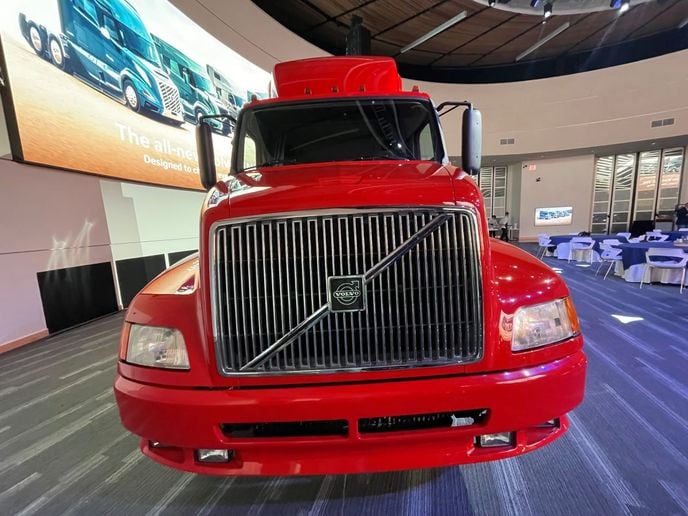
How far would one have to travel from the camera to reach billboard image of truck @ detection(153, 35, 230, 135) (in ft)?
17.2

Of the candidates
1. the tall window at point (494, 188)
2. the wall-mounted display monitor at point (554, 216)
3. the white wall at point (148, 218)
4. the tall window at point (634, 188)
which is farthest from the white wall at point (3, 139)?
the tall window at point (634, 188)

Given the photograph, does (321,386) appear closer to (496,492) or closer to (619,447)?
(496,492)

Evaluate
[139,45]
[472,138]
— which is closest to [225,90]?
[139,45]

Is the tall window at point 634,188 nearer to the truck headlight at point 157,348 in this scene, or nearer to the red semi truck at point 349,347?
the red semi truck at point 349,347

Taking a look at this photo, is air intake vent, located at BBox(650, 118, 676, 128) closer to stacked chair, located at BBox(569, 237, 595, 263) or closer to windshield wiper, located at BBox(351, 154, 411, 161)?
stacked chair, located at BBox(569, 237, 595, 263)

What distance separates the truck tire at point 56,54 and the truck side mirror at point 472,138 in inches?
195

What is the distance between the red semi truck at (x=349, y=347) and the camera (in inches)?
45.9

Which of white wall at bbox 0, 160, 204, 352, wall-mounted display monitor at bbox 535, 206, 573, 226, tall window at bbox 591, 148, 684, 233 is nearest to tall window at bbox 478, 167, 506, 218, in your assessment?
wall-mounted display monitor at bbox 535, 206, 573, 226

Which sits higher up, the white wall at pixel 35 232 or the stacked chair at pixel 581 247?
the white wall at pixel 35 232

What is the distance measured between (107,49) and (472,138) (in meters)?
5.29

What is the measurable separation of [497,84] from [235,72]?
1196 cm

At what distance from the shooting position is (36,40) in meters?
3.67

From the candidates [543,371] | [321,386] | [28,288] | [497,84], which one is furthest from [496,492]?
[497,84]

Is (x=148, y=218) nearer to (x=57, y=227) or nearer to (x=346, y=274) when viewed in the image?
(x=57, y=227)
